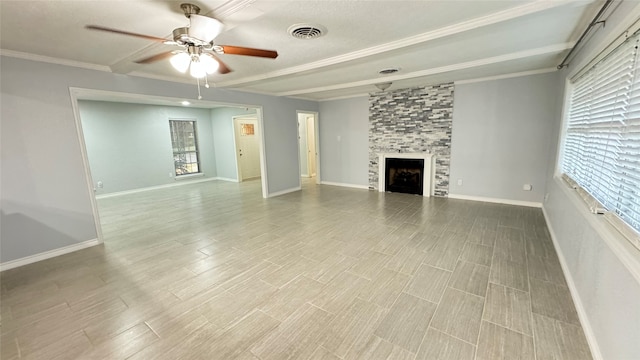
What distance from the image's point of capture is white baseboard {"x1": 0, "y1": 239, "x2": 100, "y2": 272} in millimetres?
2982

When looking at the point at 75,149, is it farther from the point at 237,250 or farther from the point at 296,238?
the point at 296,238

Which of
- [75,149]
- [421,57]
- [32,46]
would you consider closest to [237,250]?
[75,149]

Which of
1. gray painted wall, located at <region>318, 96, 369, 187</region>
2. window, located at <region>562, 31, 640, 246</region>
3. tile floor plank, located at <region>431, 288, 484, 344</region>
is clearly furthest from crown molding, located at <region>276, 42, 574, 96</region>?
tile floor plank, located at <region>431, 288, 484, 344</region>

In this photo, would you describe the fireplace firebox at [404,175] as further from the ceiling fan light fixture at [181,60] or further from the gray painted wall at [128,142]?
the gray painted wall at [128,142]

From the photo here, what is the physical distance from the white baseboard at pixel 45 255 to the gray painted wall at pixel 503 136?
248 inches

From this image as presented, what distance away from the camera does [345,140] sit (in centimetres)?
688

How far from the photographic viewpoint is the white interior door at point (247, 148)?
26.9ft

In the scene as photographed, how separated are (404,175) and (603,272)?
4410mm

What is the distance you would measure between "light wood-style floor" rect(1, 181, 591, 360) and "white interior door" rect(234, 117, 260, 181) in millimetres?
4288

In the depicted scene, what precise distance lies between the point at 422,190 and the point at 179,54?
5122mm

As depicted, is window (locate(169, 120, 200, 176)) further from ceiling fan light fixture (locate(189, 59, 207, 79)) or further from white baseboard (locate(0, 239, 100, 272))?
ceiling fan light fixture (locate(189, 59, 207, 79))

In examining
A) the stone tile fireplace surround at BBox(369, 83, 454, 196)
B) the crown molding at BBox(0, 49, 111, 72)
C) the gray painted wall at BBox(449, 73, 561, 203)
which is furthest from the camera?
the stone tile fireplace surround at BBox(369, 83, 454, 196)

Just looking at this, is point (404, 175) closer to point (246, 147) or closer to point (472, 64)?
point (472, 64)

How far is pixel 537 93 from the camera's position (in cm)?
440
